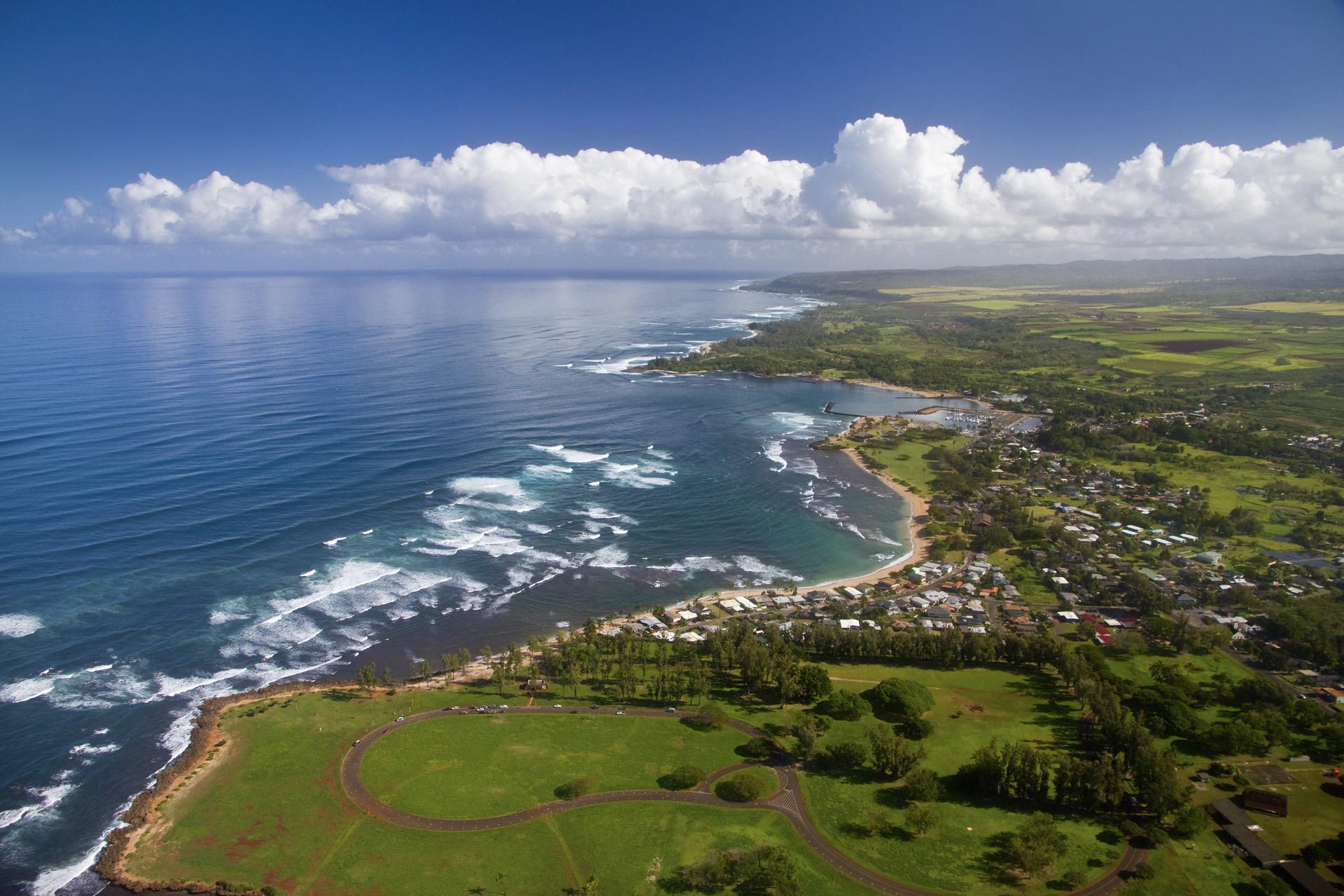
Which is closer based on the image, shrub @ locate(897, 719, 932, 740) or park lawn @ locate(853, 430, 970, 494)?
shrub @ locate(897, 719, 932, 740)

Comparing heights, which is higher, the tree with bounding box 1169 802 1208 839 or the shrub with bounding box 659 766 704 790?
the tree with bounding box 1169 802 1208 839

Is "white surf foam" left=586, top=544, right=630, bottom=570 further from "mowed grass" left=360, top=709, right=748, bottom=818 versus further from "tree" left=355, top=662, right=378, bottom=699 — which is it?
"tree" left=355, top=662, right=378, bottom=699

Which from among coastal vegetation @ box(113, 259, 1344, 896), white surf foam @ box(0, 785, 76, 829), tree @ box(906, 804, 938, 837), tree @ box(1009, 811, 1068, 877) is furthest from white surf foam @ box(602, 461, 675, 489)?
white surf foam @ box(0, 785, 76, 829)

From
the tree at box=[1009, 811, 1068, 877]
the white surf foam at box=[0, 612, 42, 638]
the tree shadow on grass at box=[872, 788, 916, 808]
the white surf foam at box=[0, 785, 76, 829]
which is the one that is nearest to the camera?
the tree at box=[1009, 811, 1068, 877]

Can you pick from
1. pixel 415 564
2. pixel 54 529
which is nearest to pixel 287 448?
pixel 54 529

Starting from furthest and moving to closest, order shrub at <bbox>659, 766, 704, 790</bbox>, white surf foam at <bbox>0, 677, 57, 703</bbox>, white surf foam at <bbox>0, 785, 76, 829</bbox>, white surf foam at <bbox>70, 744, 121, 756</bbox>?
white surf foam at <bbox>0, 677, 57, 703</bbox>, white surf foam at <bbox>70, 744, 121, 756</bbox>, shrub at <bbox>659, 766, 704, 790</bbox>, white surf foam at <bbox>0, 785, 76, 829</bbox>

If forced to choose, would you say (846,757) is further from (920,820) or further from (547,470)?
(547,470)

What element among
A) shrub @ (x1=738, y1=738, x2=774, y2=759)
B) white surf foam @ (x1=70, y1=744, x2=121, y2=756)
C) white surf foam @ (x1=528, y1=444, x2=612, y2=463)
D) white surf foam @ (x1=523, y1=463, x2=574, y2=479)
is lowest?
shrub @ (x1=738, y1=738, x2=774, y2=759)
